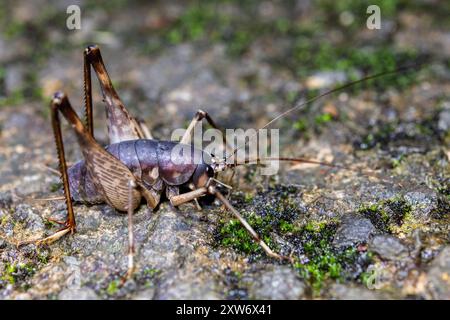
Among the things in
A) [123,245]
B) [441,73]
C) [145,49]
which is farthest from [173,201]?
[441,73]

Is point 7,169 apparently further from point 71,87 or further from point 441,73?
point 441,73

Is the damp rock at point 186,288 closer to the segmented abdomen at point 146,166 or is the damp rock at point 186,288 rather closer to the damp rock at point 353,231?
the segmented abdomen at point 146,166

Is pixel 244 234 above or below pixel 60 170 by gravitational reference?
below

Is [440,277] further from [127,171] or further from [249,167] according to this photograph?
[127,171]

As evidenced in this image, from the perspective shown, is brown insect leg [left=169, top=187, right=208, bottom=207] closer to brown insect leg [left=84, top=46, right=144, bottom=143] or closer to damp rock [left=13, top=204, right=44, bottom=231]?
brown insect leg [left=84, top=46, right=144, bottom=143]

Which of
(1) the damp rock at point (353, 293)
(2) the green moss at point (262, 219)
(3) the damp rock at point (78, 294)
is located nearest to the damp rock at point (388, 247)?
(1) the damp rock at point (353, 293)

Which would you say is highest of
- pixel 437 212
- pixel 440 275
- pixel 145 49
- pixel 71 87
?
pixel 145 49
